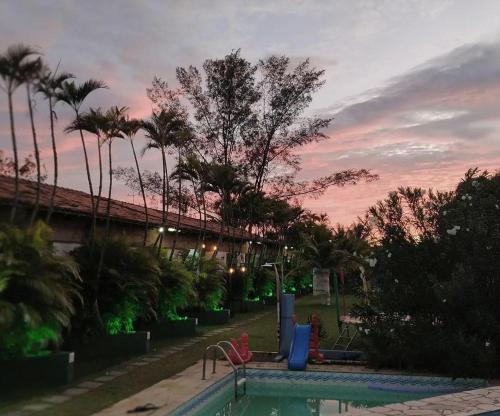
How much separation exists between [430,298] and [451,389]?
6.14 feet

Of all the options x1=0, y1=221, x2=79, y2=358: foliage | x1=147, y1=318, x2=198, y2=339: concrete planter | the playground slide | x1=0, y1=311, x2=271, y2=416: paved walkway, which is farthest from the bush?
x1=0, y1=221, x2=79, y2=358: foliage

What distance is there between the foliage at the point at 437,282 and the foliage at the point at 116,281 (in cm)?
527

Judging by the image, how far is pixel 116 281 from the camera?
1209 cm

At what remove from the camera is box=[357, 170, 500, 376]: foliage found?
10055mm

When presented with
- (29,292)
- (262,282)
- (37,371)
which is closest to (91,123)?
(29,292)

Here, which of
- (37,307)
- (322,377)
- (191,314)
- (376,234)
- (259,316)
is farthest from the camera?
(259,316)

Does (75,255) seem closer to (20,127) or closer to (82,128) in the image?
(82,128)

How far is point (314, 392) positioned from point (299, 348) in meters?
1.11

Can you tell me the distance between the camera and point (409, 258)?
11.4 meters

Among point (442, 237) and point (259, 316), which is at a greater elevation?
point (442, 237)

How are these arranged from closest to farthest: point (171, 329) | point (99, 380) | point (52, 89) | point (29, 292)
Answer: point (29, 292) < point (99, 380) < point (52, 89) < point (171, 329)

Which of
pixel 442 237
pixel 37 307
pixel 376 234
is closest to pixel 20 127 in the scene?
pixel 37 307

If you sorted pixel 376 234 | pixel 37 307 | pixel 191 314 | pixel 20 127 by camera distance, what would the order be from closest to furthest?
pixel 37 307 < pixel 376 234 < pixel 20 127 < pixel 191 314

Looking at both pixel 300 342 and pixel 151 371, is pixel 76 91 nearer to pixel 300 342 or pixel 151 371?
pixel 151 371
